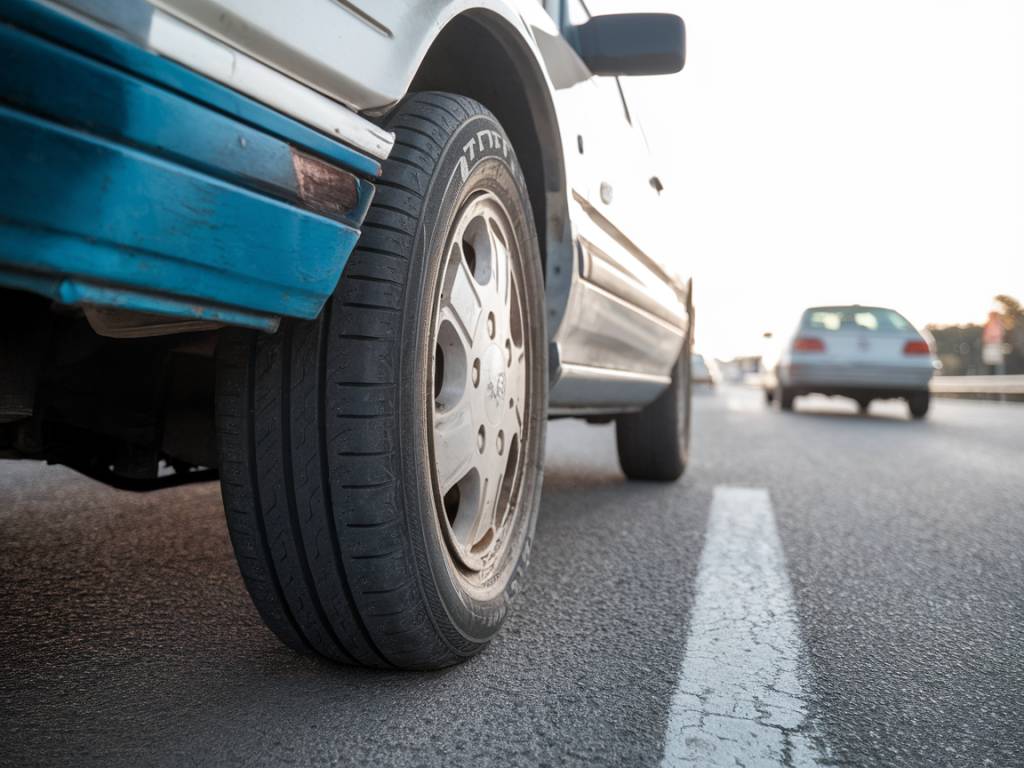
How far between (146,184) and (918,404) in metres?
12.3

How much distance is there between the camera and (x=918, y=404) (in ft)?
39.3

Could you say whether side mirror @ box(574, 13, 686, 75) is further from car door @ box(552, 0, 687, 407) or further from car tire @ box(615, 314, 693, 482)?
car tire @ box(615, 314, 693, 482)

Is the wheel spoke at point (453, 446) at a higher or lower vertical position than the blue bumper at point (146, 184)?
lower

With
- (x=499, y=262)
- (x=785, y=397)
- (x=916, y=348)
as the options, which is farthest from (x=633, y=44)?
(x=785, y=397)

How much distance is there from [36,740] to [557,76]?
174cm

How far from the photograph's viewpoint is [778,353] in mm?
12680

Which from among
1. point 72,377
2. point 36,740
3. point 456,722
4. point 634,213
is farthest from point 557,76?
point 36,740

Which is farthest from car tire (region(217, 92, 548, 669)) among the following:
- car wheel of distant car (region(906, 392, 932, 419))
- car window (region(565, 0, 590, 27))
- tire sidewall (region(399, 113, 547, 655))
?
car wheel of distant car (region(906, 392, 932, 419))

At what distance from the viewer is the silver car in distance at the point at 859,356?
11.5 metres

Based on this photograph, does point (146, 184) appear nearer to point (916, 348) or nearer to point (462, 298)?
point (462, 298)

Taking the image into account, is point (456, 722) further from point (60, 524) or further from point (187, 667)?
point (60, 524)

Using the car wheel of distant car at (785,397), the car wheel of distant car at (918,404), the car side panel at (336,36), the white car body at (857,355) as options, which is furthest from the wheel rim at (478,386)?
the car wheel of distant car at (785,397)

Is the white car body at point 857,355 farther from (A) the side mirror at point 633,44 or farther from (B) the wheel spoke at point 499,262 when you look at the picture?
(B) the wheel spoke at point 499,262

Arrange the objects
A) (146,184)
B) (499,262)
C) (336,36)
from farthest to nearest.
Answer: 1. (499,262)
2. (336,36)
3. (146,184)
